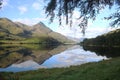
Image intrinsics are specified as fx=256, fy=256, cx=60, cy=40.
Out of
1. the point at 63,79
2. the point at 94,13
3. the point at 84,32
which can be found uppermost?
the point at 94,13

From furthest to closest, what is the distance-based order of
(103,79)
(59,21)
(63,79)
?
(63,79) < (103,79) < (59,21)

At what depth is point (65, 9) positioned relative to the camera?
13.8 meters

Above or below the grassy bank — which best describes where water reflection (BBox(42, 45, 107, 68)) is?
below

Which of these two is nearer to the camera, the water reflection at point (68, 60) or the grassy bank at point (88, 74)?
the grassy bank at point (88, 74)

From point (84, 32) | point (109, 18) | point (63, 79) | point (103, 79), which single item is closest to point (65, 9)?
point (84, 32)

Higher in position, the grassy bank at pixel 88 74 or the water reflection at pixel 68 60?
the grassy bank at pixel 88 74

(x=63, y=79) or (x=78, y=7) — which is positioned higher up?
(x=78, y=7)

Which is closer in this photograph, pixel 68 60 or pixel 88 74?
pixel 88 74

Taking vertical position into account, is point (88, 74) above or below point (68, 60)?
above

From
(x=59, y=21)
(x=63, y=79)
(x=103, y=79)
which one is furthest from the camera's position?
(x=63, y=79)

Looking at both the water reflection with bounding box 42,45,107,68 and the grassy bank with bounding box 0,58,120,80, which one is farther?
the water reflection with bounding box 42,45,107,68

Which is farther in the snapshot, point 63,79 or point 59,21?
point 63,79

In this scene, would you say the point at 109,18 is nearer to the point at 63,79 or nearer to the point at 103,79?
the point at 103,79

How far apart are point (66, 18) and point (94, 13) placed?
5.26 feet
